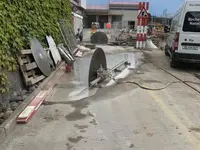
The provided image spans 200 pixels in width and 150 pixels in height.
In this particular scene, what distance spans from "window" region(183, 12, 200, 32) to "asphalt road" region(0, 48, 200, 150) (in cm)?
312

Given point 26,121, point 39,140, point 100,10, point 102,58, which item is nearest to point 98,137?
point 39,140

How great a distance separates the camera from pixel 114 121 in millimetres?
4777

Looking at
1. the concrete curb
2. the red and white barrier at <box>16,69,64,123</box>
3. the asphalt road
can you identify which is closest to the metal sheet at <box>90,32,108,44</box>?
the red and white barrier at <box>16,69,64,123</box>

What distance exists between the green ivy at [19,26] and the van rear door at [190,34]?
520 cm

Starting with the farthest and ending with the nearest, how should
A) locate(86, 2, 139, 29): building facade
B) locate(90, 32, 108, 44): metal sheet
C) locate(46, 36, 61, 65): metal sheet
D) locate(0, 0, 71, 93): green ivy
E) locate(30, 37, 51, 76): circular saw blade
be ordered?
locate(86, 2, 139, 29): building facade → locate(90, 32, 108, 44): metal sheet → locate(46, 36, 61, 65): metal sheet → locate(30, 37, 51, 76): circular saw blade → locate(0, 0, 71, 93): green ivy

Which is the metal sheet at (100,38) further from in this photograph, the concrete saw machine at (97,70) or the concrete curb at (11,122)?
the concrete curb at (11,122)

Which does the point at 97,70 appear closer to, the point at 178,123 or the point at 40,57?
the point at 40,57

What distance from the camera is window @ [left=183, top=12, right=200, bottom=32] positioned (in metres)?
9.45

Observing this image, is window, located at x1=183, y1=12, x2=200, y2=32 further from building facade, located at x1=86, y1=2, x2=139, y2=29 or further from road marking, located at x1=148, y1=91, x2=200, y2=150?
building facade, located at x1=86, y1=2, x2=139, y2=29

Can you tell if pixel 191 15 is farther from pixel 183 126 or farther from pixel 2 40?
pixel 2 40

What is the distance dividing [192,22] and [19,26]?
247 inches

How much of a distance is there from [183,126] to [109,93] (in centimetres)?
245

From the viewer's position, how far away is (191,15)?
374 inches

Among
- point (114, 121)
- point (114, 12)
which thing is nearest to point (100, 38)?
point (114, 121)
